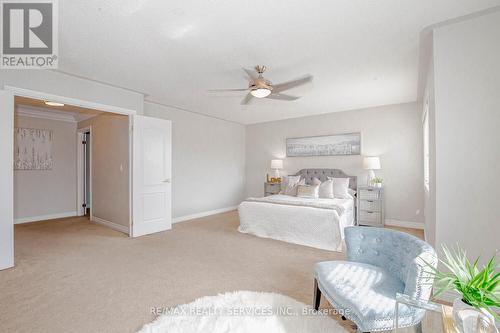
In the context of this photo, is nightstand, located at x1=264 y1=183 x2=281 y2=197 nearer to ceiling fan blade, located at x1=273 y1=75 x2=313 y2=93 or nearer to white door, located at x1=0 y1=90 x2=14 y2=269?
ceiling fan blade, located at x1=273 y1=75 x2=313 y2=93

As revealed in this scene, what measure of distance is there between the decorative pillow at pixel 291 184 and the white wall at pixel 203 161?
5.65ft

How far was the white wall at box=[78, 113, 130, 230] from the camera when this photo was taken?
4.62 metres

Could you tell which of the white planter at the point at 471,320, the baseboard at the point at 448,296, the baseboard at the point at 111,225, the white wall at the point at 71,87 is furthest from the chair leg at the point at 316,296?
the white wall at the point at 71,87

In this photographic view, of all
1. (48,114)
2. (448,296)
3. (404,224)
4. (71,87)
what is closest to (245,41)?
(71,87)

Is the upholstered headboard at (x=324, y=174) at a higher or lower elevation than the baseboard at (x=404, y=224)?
higher

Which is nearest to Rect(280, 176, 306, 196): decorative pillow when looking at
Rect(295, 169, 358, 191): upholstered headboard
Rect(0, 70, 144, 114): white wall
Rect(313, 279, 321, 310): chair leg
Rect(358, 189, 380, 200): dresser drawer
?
Rect(295, 169, 358, 191): upholstered headboard

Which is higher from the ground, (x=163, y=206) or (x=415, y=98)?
(x=415, y=98)

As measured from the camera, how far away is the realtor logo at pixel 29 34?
212 cm

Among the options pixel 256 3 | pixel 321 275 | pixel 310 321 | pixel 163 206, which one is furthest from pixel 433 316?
pixel 163 206

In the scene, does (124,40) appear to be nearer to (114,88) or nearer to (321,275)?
(114,88)

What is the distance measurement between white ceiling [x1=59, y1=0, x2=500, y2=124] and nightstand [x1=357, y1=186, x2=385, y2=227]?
2010mm

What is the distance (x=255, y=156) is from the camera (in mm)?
7367

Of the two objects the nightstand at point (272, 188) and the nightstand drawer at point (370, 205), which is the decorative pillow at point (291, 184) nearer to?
the nightstand at point (272, 188)

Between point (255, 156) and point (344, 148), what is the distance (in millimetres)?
2645
